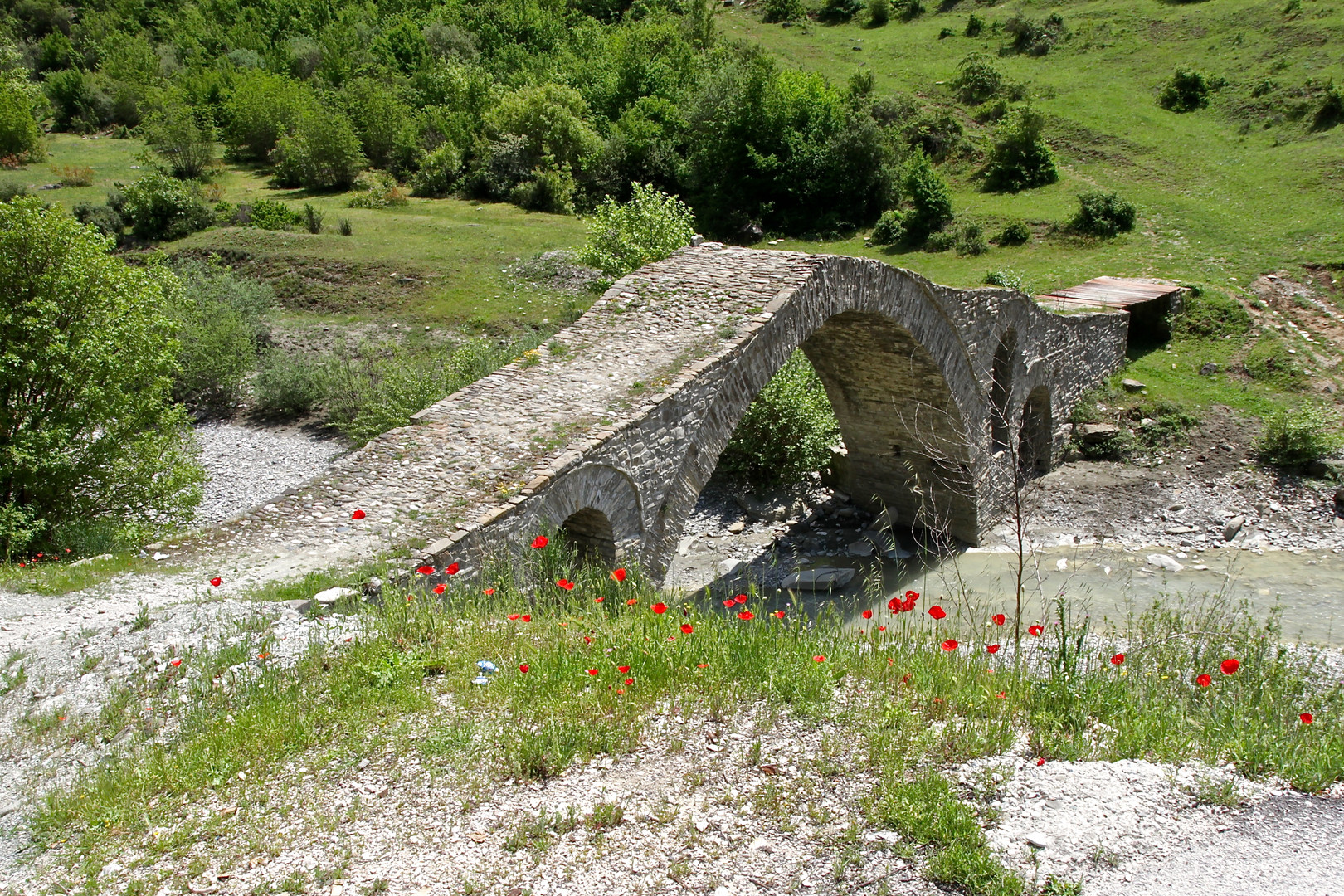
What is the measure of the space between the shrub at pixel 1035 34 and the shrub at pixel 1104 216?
15.4m

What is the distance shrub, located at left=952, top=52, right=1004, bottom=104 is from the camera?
117 feet

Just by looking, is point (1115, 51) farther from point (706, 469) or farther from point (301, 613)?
point (301, 613)

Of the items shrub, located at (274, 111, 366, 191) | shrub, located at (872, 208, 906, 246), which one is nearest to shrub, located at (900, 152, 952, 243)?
shrub, located at (872, 208, 906, 246)

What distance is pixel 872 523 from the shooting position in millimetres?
17203

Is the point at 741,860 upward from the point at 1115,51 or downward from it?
downward

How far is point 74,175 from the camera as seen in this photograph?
128 ft

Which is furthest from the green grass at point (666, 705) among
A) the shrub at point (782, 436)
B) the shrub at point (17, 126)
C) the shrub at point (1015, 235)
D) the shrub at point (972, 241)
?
the shrub at point (17, 126)

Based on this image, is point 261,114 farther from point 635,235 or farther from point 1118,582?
point 1118,582

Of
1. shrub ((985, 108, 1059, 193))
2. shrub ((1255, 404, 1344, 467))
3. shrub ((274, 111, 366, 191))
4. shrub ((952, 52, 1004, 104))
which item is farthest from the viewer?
shrub ((274, 111, 366, 191))

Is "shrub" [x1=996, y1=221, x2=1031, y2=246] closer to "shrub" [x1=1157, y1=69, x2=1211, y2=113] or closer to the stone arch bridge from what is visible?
the stone arch bridge

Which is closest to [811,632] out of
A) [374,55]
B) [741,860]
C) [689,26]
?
[741,860]

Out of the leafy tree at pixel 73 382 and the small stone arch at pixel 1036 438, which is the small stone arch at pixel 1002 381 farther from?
the leafy tree at pixel 73 382

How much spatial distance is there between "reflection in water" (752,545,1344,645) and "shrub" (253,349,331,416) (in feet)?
45.3

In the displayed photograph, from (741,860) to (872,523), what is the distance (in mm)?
13225
